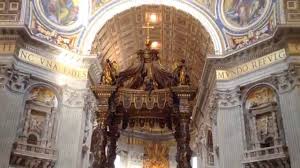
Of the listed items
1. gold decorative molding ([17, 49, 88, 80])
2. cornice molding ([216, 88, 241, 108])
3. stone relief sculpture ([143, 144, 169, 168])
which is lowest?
stone relief sculpture ([143, 144, 169, 168])

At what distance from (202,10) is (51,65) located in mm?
5868

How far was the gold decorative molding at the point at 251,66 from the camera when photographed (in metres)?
12.0

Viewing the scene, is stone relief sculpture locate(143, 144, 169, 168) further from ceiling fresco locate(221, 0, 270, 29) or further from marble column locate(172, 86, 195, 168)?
marble column locate(172, 86, 195, 168)

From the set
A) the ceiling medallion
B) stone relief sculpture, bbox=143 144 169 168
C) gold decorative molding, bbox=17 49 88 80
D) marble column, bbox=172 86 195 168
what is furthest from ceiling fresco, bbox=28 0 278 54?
stone relief sculpture, bbox=143 144 169 168

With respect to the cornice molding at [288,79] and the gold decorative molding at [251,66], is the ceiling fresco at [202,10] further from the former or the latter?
the cornice molding at [288,79]

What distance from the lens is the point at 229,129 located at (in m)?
12.4

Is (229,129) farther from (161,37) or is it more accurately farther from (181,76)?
(161,37)

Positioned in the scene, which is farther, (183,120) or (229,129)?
(229,129)

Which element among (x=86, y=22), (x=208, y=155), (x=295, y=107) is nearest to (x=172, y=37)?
(x=86, y=22)

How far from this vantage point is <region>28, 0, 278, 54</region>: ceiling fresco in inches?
503

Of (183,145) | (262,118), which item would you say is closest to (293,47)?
(262,118)

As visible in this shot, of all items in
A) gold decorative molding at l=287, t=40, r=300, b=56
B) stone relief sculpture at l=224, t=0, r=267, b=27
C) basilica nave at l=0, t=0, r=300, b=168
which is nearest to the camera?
basilica nave at l=0, t=0, r=300, b=168

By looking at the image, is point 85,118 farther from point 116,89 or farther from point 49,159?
point 116,89

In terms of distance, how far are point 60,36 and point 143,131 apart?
1023 centimetres
